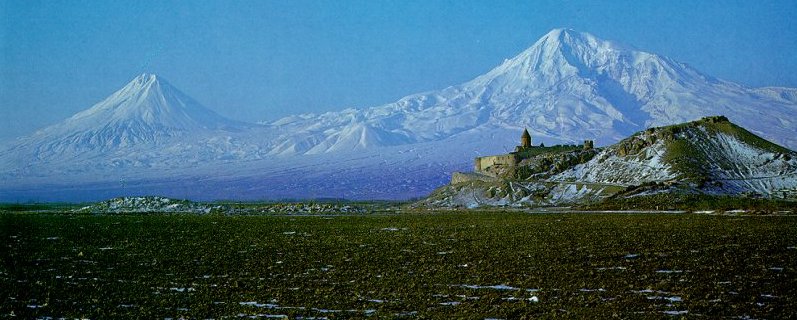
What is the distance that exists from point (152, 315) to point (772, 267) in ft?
43.0

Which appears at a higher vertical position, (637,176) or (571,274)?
(637,176)

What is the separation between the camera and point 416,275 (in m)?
18.2

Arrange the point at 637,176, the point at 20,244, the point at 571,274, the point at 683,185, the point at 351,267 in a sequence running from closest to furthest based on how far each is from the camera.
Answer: the point at 571,274, the point at 351,267, the point at 20,244, the point at 683,185, the point at 637,176

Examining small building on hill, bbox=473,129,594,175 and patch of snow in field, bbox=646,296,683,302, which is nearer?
patch of snow in field, bbox=646,296,683,302

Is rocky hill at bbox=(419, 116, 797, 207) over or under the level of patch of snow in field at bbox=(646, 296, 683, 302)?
over

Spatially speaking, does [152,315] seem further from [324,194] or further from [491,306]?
[324,194]

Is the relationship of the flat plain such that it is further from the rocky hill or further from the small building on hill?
the small building on hill

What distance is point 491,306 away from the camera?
46.6 feet

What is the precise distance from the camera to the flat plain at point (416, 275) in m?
14.1

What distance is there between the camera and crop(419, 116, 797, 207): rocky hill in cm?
5472

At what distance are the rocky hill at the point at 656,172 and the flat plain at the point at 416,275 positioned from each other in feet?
83.1

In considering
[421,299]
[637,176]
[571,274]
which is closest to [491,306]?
[421,299]

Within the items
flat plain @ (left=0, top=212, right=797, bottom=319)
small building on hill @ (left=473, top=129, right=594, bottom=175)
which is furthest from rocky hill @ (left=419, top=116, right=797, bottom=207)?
flat plain @ (left=0, top=212, right=797, bottom=319)

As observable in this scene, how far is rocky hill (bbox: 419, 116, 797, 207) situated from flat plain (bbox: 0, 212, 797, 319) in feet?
83.1
